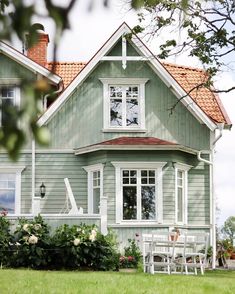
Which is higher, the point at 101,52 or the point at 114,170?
the point at 101,52

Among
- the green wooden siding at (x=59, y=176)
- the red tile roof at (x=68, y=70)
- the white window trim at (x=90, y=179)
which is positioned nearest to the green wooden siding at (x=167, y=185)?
the white window trim at (x=90, y=179)

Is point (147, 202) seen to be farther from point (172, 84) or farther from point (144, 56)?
point (144, 56)

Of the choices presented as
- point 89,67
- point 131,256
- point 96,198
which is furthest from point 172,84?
point 131,256

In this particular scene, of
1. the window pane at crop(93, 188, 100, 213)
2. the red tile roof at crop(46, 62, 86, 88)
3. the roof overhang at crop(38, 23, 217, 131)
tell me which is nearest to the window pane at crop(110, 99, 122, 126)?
the roof overhang at crop(38, 23, 217, 131)

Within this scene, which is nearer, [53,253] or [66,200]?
[53,253]

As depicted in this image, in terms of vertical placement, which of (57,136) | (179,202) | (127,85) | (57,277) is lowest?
(57,277)

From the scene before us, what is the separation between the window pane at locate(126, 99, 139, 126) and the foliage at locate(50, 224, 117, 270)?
19.8ft

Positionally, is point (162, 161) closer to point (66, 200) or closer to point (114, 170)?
point (114, 170)

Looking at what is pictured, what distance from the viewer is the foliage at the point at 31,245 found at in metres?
16.9

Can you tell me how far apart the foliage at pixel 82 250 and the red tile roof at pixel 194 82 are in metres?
7.28

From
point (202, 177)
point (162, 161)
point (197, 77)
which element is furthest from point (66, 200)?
point (197, 77)

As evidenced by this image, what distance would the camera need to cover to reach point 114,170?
853 inches

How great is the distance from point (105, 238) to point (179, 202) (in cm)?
539

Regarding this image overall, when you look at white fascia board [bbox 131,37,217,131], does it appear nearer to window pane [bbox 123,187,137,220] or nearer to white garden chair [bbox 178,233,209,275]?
window pane [bbox 123,187,137,220]
